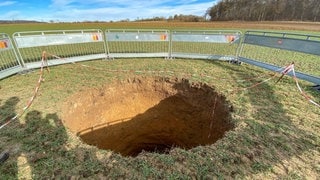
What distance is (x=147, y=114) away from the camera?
7461 millimetres

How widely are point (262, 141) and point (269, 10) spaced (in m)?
72.9

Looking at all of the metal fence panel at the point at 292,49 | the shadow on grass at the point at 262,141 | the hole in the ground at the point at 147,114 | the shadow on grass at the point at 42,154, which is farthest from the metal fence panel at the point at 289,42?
the shadow on grass at the point at 42,154

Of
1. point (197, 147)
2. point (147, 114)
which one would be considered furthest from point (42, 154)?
point (147, 114)

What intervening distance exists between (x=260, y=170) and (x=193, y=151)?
3.63ft

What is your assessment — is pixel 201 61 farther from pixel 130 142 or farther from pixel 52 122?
pixel 52 122

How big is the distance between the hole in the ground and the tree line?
64457mm

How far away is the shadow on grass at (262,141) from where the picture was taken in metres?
3.06

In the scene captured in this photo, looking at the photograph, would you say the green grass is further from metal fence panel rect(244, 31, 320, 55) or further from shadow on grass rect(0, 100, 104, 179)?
metal fence panel rect(244, 31, 320, 55)

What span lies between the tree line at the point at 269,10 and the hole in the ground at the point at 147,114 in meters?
64.5

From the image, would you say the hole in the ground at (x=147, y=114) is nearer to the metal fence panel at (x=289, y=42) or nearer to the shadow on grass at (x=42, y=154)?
the shadow on grass at (x=42, y=154)

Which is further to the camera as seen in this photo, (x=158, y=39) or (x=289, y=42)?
(x=158, y=39)

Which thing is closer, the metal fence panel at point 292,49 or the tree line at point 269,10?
the metal fence panel at point 292,49

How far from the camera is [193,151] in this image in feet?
10.9

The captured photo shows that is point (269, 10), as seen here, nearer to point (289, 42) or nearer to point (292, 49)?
point (289, 42)
